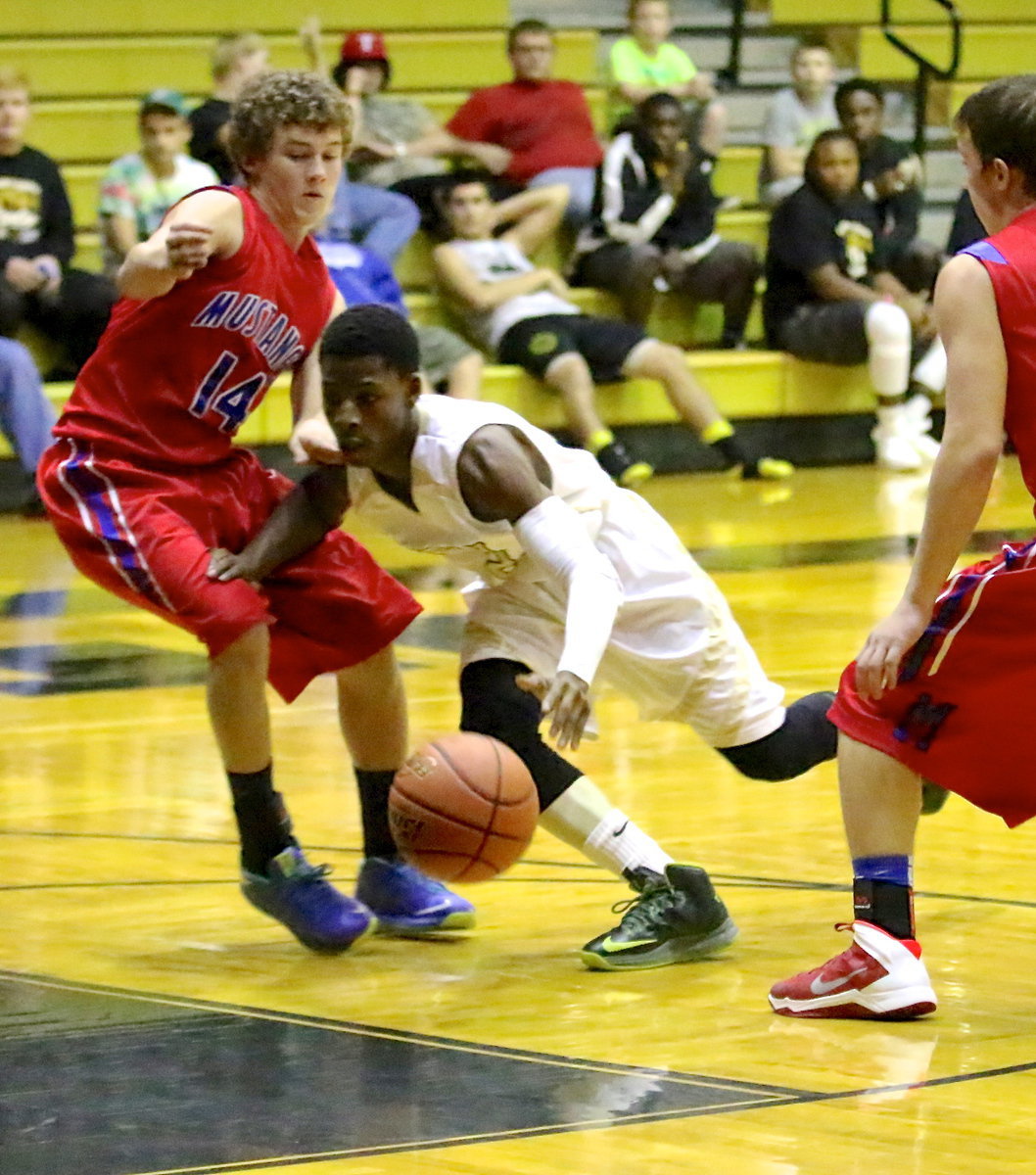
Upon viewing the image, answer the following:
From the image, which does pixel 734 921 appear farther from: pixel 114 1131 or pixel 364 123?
pixel 364 123

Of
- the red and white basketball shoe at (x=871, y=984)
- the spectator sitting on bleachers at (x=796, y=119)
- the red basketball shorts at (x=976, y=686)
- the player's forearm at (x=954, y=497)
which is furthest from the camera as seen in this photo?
the spectator sitting on bleachers at (x=796, y=119)

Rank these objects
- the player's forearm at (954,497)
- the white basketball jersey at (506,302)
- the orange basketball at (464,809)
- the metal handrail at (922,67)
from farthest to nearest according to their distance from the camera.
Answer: the metal handrail at (922,67)
the white basketball jersey at (506,302)
the orange basketball at (464,809)
the player's forearm at (954,497)

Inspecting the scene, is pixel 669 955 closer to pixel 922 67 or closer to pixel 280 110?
pixel 280 110

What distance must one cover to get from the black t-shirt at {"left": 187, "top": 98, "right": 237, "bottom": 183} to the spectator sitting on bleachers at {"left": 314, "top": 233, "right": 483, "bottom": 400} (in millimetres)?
597

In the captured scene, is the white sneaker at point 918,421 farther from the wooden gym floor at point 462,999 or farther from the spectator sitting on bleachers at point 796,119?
the wooden gym floor at point 462,999

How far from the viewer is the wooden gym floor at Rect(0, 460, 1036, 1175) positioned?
3.17 metres

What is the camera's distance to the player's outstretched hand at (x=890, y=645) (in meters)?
3.65

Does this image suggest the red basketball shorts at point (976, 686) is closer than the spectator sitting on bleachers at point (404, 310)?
Yes

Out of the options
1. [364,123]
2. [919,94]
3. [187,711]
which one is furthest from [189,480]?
[919,94]

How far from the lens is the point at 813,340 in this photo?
41.3ft

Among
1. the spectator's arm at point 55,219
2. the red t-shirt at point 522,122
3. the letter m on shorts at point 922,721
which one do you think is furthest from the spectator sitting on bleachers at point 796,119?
the letter m on shorts at point 922,721

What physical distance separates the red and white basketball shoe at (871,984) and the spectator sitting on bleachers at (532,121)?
8.89 m

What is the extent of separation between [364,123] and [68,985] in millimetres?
8486

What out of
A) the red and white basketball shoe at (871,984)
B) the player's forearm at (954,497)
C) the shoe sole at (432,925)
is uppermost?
the player's forearm at (954,497)
